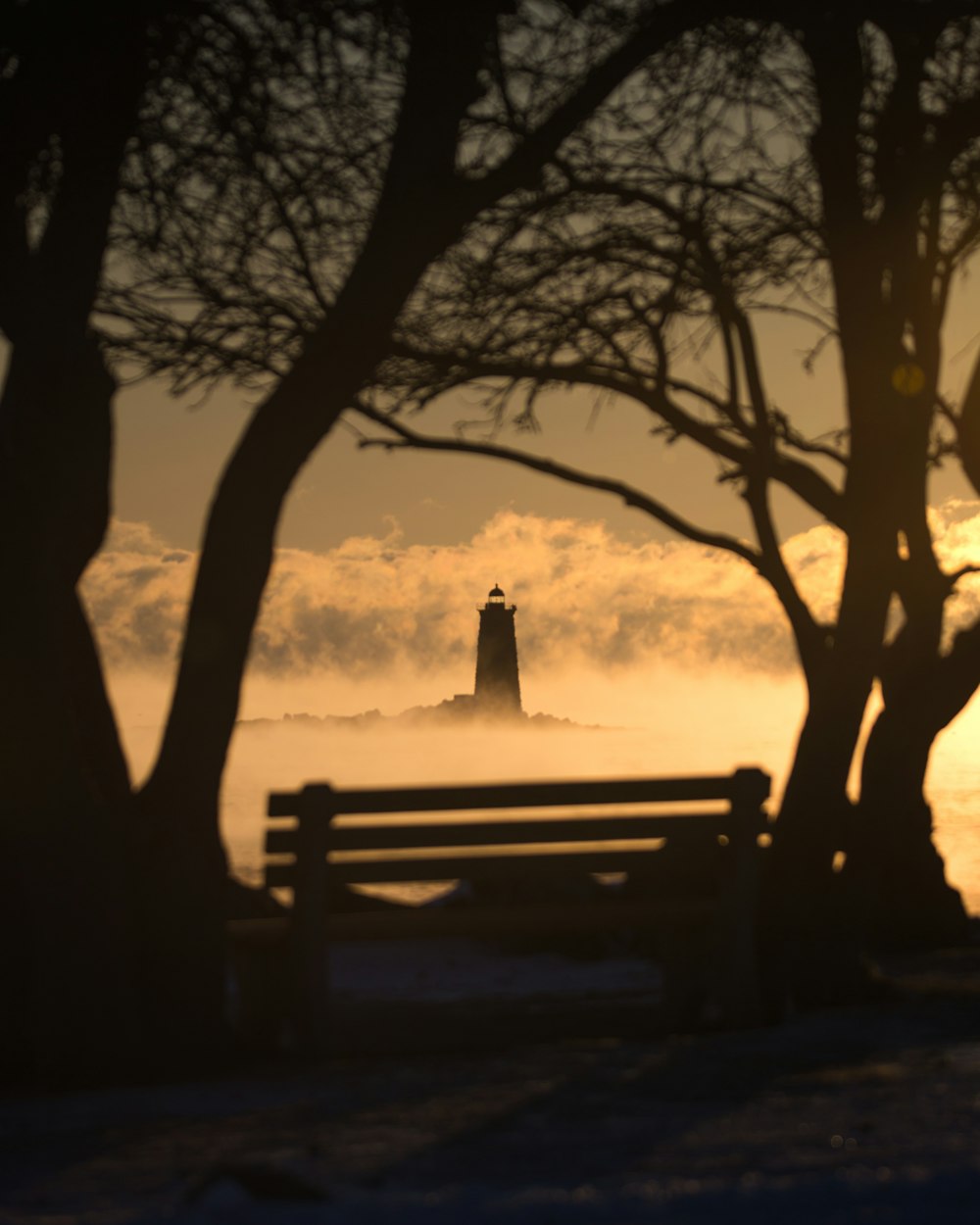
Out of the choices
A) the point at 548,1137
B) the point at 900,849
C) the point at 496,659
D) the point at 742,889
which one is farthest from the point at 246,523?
the point at 496,659

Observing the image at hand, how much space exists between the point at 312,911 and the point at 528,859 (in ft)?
3.69

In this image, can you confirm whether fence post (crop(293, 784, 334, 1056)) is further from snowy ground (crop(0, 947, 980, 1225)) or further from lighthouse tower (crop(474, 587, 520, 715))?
lighthouse tower (crop(474, 587, 520, 715))

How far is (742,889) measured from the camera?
8.56 meters

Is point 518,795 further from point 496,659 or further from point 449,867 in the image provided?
point 496,659

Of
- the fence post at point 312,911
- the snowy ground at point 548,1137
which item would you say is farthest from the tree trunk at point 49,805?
the fence post at point 312,911

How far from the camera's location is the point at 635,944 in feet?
45.0

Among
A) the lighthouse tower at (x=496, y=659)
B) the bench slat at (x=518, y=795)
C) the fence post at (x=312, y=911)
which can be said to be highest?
the lighthouse tower at (x=496, y=659)

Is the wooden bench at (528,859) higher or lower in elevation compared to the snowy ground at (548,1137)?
higher

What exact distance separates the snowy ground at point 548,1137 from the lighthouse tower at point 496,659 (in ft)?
183

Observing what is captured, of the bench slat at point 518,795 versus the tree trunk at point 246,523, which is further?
the bench slat at point 518,795

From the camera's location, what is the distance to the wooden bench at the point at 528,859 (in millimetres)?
7930

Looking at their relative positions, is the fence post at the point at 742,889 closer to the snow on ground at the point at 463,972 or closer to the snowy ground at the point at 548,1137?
the snowy ground at the point at 548,1137

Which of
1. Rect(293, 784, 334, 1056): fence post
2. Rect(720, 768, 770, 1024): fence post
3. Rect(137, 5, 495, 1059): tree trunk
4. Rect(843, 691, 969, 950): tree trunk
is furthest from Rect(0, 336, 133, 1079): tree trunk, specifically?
Rect(843, 691, 969, 950): tree trunk

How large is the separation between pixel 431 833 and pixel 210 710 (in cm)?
126
